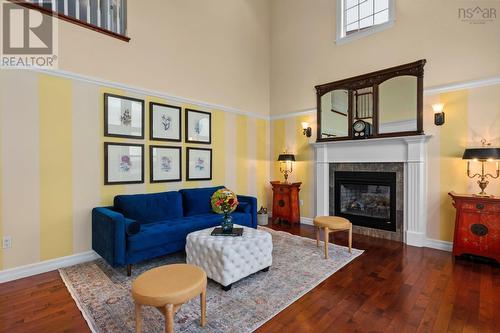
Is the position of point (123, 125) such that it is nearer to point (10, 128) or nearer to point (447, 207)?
point (10, 128)

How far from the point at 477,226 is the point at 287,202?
292cm

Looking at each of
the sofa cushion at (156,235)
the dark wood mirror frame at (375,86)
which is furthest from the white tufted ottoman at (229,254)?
the dark wood mirror frame at (375,86)

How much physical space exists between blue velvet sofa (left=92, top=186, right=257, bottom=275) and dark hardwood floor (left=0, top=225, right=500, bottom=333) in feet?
1.94

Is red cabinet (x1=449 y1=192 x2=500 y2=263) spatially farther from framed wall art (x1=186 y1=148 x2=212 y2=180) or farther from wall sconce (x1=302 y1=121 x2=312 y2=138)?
framed wall art (x1=186 y1=148 x2=212 y2=180)

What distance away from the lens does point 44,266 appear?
292cm

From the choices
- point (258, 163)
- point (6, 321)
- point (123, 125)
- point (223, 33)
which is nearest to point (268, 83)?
point (223, 33)

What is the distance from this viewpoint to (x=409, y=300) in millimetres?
2277

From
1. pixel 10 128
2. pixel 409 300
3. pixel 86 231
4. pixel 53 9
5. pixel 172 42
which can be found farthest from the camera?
pixel 172 42

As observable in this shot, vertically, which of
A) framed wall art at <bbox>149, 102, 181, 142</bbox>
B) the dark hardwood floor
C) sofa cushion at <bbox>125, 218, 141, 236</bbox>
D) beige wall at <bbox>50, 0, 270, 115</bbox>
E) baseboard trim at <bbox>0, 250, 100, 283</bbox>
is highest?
beige wall at <bbox>50, 0, 270, 115</bbox>

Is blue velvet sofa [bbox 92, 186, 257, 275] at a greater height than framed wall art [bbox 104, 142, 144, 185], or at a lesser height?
lesser

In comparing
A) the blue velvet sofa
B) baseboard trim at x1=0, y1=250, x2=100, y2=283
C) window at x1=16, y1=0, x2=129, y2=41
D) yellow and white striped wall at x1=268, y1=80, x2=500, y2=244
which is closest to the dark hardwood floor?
baseboard trim at x1=0, y1=250, x2=100, y2=283

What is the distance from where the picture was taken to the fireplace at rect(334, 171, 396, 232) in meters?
4.16

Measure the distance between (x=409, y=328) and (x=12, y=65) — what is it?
4.66 meters

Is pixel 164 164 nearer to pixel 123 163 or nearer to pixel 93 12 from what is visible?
pixel 123 163
